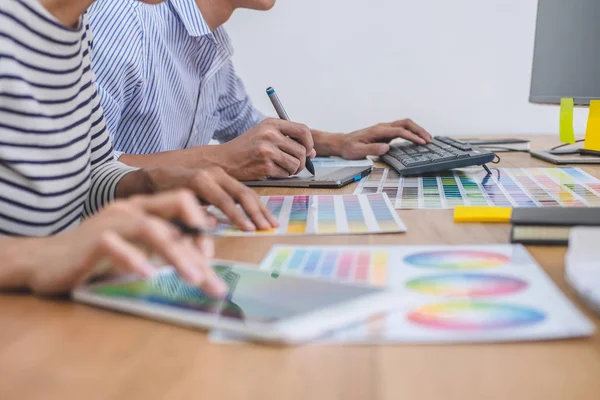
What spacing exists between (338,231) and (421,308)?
0.28 metres

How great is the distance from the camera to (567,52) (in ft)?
4.98

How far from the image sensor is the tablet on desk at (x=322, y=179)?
1.13m

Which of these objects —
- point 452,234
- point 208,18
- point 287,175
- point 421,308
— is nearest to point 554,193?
point 452,234

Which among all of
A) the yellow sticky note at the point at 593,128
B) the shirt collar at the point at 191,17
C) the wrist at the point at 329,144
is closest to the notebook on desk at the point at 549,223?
the yellow sticky note at the point at 593,128

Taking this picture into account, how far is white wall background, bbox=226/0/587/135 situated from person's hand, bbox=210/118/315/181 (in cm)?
126

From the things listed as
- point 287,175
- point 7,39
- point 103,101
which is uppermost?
point 7,39

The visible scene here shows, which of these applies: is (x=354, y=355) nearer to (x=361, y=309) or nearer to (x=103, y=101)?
(x=361, y=309)

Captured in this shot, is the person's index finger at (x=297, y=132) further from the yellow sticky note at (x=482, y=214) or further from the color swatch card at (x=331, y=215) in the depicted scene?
the yellow sticky note at (x=482, y=214)

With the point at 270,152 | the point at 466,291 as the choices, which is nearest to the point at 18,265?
the point at 466,291

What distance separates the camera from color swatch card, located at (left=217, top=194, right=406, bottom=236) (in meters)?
0.79

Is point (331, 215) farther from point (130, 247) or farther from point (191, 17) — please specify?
point (191, 17)

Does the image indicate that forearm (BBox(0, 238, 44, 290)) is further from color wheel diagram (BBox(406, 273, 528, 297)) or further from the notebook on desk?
the notebook on desk

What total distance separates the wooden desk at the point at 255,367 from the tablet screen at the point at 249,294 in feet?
0.09

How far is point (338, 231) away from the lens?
30.7 inches
